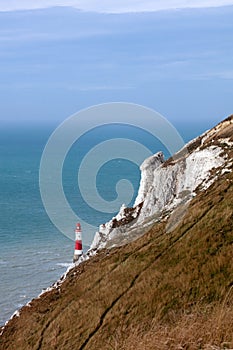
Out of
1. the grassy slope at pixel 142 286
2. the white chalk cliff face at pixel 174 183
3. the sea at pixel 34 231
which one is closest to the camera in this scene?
the grassy slope at pixel 142 286

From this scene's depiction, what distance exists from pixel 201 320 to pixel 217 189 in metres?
19.2

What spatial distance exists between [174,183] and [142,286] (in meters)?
15.0

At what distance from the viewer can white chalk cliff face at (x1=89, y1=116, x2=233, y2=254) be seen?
101ft

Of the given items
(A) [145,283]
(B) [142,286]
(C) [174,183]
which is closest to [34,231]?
(C) [174,183]

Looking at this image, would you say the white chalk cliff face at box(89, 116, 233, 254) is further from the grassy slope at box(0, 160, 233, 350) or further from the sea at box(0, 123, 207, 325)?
the sea at box(0, 123, 207, 325)

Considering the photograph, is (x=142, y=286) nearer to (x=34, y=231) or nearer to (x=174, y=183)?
(x=174, y=183)

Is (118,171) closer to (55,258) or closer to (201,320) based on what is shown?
(55,258)

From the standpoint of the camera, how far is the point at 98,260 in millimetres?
28891

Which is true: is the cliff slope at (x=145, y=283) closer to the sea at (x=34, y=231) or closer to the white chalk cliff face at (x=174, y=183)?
the white chalk cliff face at (x=174, y=183)

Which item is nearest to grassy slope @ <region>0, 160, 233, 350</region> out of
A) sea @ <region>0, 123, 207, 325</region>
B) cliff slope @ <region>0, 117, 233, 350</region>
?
cliff slope @ <region>0, 117, 233, 350</region>

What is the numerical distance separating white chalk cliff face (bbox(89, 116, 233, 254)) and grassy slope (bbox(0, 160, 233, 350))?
2622mm

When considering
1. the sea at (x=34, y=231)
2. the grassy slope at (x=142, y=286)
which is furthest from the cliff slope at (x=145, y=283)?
the sea at (x=34, y=231)

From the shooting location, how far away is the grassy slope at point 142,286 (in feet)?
60.6

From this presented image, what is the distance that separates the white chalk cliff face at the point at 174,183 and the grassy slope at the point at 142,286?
262 cm
